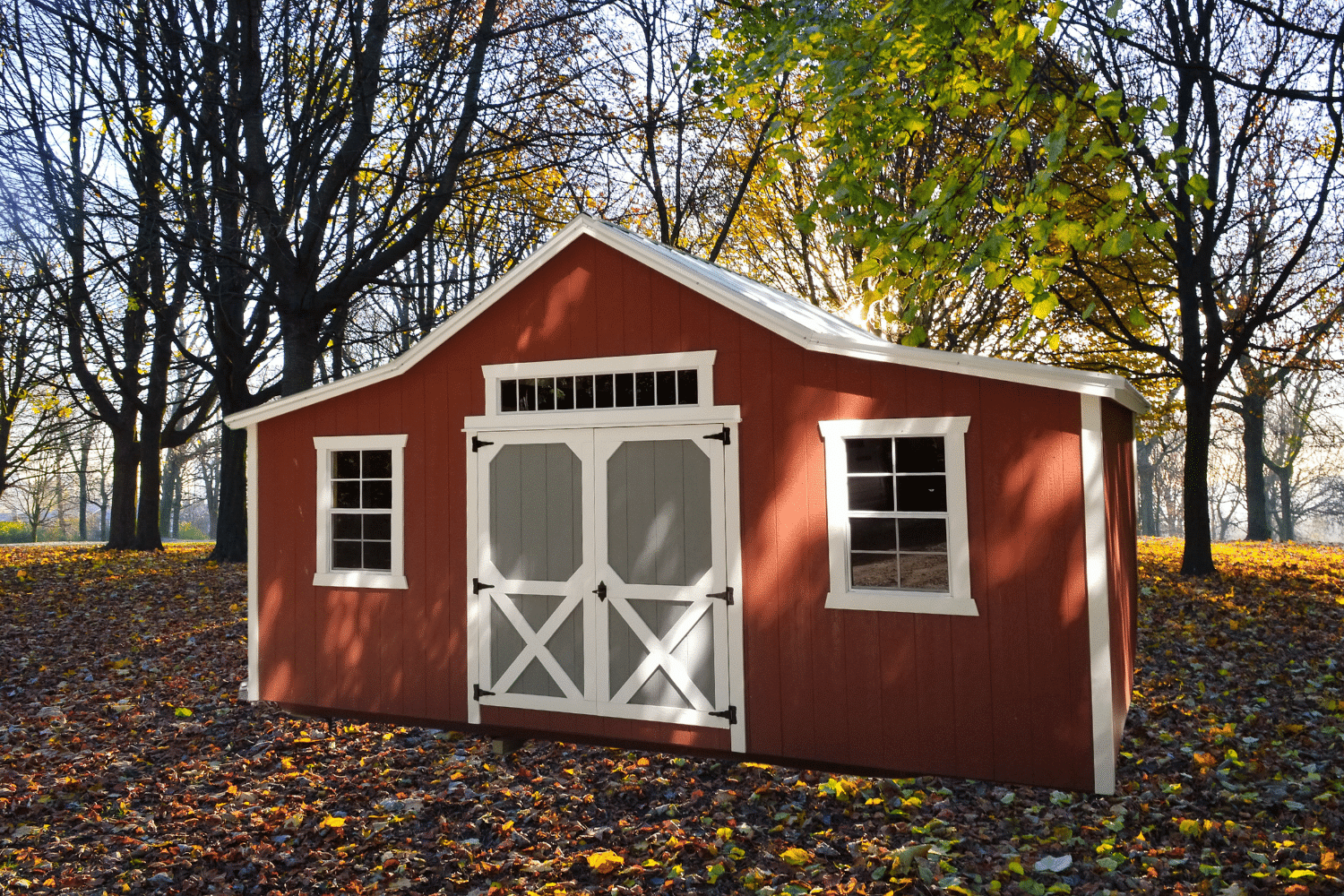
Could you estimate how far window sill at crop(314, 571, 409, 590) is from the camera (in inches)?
314

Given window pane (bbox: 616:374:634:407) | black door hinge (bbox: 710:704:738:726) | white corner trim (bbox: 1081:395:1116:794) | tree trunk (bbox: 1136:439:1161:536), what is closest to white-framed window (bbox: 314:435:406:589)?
window pane (bbox: 616:374:634:407)

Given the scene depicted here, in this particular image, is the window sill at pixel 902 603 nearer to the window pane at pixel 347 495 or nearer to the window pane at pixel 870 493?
the window pane at pixel 870 493

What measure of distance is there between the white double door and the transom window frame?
9cm

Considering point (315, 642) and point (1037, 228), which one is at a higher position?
point (1037, 228)

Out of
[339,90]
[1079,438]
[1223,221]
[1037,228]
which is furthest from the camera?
[1223,221]

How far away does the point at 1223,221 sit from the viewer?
13555 mm

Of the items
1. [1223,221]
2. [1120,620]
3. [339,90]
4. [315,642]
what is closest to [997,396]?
[1120,620]

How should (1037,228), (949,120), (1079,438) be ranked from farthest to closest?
(949,120)
(1037,228)
(1079,438)

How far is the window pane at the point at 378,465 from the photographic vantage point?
8133mm

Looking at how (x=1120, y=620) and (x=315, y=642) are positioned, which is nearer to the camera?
(x=1120, y=620)

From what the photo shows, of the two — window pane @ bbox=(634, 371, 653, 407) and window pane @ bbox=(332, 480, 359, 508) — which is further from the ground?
window pane @ bbox=(634, 371, 653, 407)

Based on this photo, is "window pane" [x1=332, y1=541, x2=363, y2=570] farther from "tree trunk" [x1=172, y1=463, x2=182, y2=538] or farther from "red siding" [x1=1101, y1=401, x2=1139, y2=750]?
"tree trunk" [x1=172, y1=463, x2=182, y2=538]

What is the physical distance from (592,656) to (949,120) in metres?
12.5

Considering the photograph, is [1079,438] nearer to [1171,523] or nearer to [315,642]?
[315,642]
